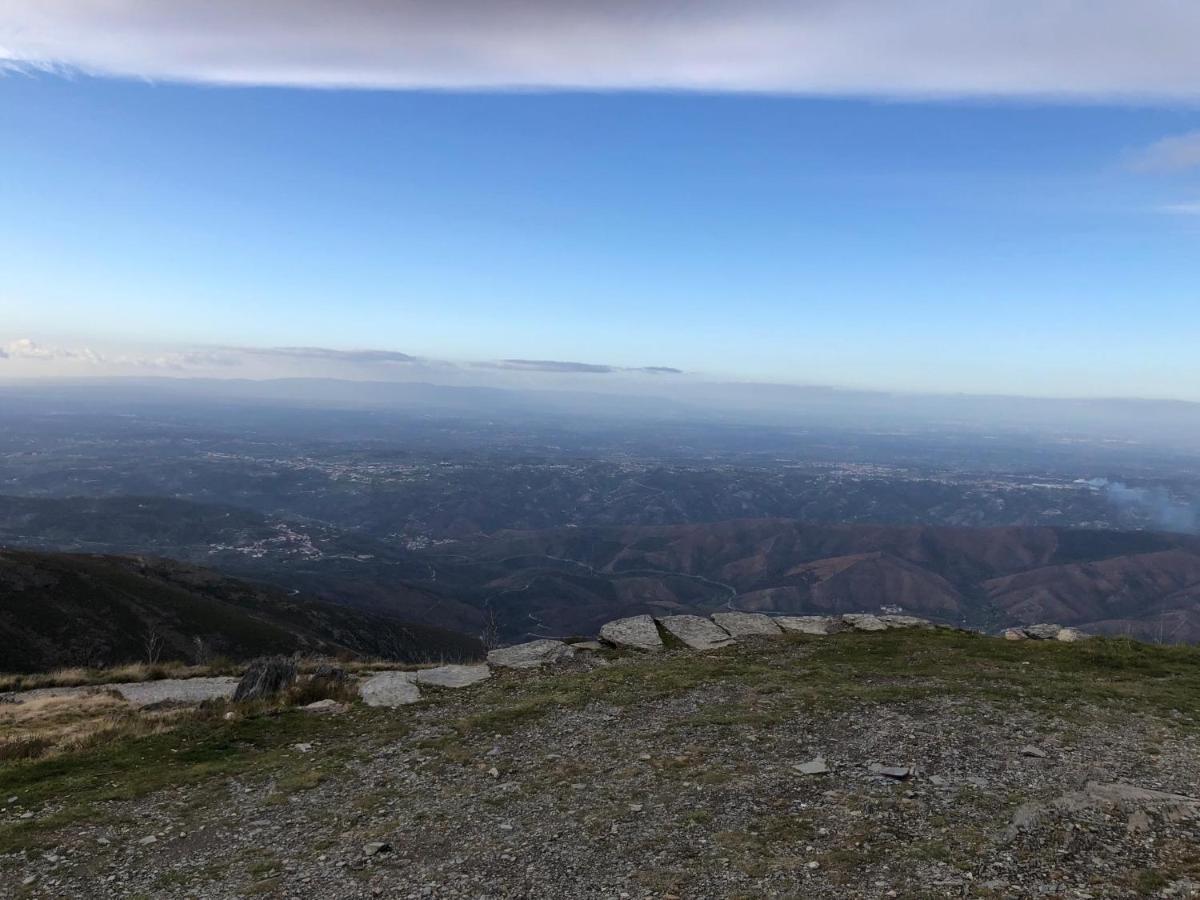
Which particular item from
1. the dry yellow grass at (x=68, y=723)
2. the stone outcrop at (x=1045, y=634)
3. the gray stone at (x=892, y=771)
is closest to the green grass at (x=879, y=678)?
the stone outcrop at (x=1045, y=634)

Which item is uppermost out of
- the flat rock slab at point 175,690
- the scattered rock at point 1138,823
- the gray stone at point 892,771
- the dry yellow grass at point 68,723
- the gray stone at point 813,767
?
the scattered rock at point 1138,823

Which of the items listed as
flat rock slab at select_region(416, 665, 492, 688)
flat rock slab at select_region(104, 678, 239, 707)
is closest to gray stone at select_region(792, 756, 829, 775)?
flat rock slab at select_region(416, 665, 492, 688)

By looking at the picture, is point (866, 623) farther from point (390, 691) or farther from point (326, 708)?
point (326, 708)

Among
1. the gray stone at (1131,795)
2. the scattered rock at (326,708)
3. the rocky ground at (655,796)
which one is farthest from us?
the scattered rock at (326,708)

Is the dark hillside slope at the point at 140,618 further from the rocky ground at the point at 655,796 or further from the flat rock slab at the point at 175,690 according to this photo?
the rocky ground at the point at 655,796

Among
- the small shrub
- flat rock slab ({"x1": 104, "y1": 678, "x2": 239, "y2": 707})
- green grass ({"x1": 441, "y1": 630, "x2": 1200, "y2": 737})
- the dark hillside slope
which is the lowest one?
the dark hillside slope

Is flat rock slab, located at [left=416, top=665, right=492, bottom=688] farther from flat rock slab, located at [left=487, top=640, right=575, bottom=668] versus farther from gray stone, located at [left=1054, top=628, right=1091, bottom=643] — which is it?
gray stone, located at [left=1054, top=628, right=1091, bottom=643]
